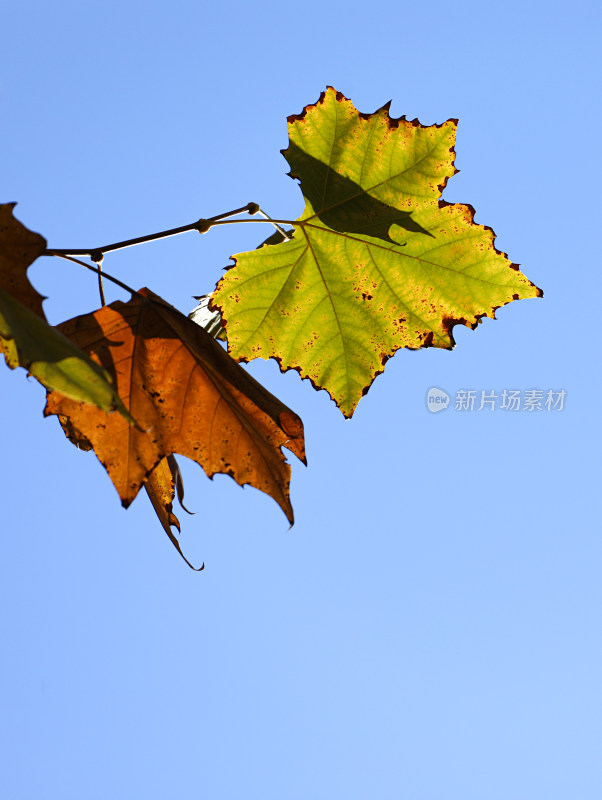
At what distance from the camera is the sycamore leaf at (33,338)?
0.71 metres

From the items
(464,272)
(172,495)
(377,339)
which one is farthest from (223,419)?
(464,272)

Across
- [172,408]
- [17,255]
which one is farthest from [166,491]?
[17,255]

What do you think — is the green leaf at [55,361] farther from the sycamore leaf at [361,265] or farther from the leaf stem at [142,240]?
the sycamore leaf at [361,265]

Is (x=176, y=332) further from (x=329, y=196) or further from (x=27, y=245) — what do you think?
A: (x=329, y=196)

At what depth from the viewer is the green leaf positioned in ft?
2.29

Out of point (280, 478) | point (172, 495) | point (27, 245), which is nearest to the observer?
point (27, 245)

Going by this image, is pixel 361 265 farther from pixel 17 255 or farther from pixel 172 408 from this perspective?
pixel 17 255

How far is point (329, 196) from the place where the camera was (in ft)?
4.34

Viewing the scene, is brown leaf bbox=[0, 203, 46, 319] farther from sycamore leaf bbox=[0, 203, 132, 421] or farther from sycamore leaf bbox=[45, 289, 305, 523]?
sycamore leaf bbox=[45, 289, 305, 523]

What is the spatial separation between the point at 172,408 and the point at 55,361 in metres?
0.34

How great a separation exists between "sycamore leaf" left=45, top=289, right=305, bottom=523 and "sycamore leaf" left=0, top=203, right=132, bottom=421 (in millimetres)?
129

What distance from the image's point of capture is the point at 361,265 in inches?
53.2

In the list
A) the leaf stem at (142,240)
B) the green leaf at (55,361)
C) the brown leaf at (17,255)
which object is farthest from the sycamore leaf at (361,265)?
the green leaf at (55,361)

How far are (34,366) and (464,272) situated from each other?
0.84 meters
